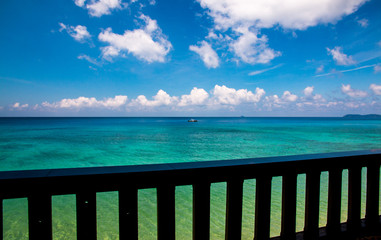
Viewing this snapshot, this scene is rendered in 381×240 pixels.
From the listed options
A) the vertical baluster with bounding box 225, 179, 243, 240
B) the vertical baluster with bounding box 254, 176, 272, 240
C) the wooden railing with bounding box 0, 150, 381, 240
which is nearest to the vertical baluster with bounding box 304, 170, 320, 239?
the wooden railing with bounding box 0, 150, 381, 240

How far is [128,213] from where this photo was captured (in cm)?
145

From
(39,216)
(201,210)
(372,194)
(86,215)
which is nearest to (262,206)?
(201,210)

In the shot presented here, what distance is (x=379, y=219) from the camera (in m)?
2.37

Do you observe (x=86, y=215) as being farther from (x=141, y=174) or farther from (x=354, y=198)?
(x=354, y=198)

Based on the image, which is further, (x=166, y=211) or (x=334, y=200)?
(x=334, y=200)

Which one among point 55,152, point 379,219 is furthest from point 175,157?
point 379,219

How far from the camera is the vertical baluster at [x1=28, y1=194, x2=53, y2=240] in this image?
1.29 metres

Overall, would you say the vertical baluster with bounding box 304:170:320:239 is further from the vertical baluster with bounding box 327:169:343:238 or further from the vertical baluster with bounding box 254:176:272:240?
the vertical baluster with bounding box 254:176:272:240

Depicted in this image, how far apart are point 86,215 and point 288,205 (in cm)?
157

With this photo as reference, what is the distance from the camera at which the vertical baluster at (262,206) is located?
5.62ft

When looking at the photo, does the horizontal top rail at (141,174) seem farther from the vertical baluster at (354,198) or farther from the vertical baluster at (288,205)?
the vertical baluster at (354,198)

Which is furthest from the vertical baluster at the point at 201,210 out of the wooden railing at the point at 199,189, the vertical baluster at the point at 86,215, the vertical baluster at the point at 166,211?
the vertical baluster at the point at 86,215

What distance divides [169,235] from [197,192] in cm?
36

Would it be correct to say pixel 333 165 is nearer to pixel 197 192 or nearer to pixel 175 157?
pixel 197 192
